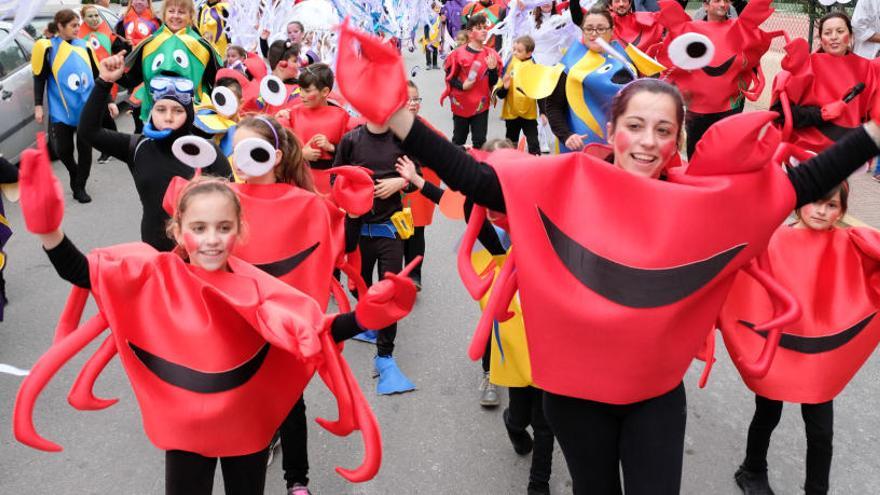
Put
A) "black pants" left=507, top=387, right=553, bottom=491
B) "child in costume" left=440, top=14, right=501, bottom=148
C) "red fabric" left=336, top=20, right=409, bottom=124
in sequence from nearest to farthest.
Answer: "red fabric" left=336, top=20, right=409, bottom=124 → "black pants" left=507, top=387, right=553, bottom=491 → "child in costume" left=440, top=14, right=501, bottom=148

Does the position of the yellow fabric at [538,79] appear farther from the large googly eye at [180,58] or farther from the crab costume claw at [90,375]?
the crab costume claw at [90,375]

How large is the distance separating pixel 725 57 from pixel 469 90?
10.7ft

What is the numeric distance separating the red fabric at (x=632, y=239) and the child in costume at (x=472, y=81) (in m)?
6.98

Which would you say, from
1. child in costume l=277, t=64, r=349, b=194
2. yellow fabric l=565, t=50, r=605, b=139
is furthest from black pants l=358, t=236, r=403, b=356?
yellow fabric l=565, t=50, r=605, b=139

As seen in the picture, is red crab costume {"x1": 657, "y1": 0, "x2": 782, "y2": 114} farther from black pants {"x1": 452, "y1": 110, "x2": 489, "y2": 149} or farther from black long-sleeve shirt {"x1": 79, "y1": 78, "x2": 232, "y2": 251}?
black long-sleeve shirt {"x1": 79, "y1": 78, "x2": 232, "y2": 251}

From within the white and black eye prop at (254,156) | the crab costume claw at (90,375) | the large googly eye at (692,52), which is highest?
the large googly eye at (692,52)

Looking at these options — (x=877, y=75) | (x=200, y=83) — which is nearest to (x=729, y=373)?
(x=877, y=75)

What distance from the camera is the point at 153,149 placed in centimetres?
411

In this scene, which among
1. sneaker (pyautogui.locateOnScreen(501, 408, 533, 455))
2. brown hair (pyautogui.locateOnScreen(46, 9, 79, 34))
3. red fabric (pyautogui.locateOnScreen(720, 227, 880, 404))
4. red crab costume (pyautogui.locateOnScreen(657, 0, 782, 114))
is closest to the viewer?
red fabric (pyautogui.locateOnScreen(720, 227, 880, 404))

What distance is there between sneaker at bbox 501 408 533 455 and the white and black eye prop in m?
1.62

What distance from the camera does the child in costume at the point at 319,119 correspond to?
5523 mm

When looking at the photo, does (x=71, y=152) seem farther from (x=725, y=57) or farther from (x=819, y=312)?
(x=819, y=312)

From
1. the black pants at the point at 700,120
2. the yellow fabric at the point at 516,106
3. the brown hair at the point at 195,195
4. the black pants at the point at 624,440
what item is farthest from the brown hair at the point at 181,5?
the black pants at the point at 624,440

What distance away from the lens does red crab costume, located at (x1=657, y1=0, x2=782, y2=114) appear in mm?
6477
